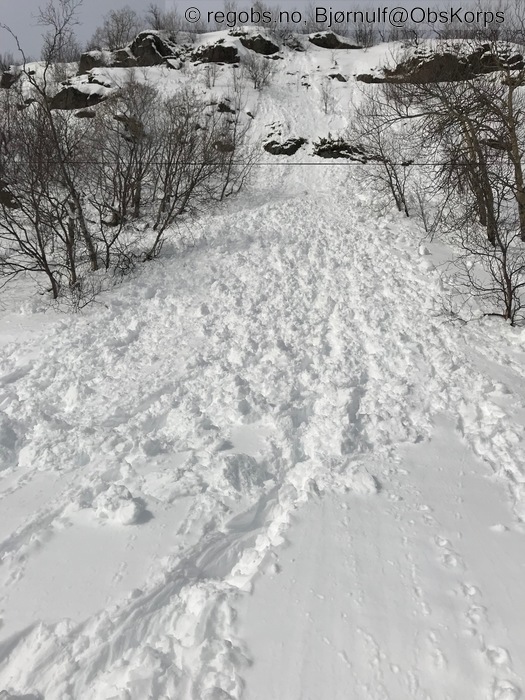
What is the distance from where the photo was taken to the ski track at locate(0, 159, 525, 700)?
2508 millimetres

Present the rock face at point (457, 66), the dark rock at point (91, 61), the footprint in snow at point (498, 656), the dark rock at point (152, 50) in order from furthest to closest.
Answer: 1. the dark rock at point (91, 61)
2. the dark rock at point (152, 50)
3. the rock face at point (457, 66)
4. the footprint in snow at point (498, 656)

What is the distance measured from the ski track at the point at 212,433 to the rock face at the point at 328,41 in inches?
1326

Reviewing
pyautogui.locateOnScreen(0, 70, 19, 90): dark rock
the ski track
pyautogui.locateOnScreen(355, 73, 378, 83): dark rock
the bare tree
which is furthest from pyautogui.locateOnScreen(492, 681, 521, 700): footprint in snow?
pyautogui.locateOnScreen(355, 73, 378, 83): dark rock

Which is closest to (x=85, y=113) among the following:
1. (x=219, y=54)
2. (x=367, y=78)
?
(x=219, y=54)

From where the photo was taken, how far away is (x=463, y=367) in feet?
17.7

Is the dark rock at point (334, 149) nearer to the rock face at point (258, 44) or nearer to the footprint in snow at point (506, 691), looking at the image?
the rock face at point (258, 44)

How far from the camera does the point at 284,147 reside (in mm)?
21938

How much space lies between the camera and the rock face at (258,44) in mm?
30172

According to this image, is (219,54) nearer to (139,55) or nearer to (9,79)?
(139,55)

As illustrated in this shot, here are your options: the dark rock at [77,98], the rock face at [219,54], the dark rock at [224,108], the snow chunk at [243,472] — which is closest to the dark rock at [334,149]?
the dark rock at [224,108]

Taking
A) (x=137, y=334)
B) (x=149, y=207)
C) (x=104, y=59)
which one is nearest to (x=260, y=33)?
(x=104, y=59)

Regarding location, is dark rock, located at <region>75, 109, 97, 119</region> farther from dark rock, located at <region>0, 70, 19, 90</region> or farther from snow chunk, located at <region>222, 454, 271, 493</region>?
snow chunk, located at <region>222, 454, 271, 493</region>

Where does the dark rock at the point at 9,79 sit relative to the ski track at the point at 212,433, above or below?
above

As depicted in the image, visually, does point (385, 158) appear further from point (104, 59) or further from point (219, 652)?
point (104, 59)
